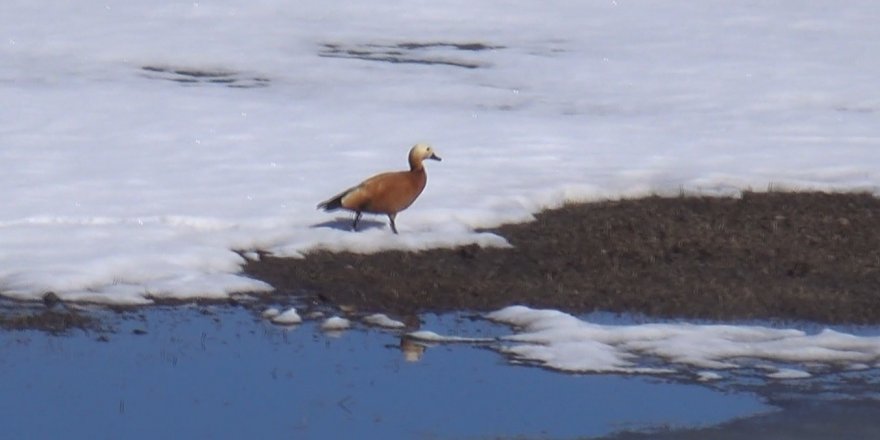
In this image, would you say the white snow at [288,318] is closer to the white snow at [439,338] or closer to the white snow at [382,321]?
the white snow at [382,321]

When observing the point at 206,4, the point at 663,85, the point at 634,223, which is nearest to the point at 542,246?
the point at 634,223

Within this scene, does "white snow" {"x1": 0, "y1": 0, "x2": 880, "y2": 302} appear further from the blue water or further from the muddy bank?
the blue water

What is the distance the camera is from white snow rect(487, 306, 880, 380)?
25.0 feet

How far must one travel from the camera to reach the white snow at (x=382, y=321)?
331 inches

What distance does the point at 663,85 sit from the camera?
712 inches

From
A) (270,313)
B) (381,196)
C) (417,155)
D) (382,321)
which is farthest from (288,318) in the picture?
(417,155)

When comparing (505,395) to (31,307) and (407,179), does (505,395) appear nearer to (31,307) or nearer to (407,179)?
(31,307)

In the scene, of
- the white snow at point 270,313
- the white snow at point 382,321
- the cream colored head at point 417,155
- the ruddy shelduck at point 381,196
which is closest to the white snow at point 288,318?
the white snow at point 270,313

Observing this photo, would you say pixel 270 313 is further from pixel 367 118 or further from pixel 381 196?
pixel 367 118

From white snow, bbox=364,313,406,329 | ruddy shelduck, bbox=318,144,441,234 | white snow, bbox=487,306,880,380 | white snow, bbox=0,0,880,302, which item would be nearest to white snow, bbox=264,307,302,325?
white snow, bbox=364,313,406,329

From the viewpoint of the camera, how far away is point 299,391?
7129mm

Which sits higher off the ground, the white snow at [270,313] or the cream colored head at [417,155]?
the cream colored head at [417,155]

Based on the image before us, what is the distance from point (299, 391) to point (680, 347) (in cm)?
205

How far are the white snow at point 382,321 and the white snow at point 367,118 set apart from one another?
3.34ft
